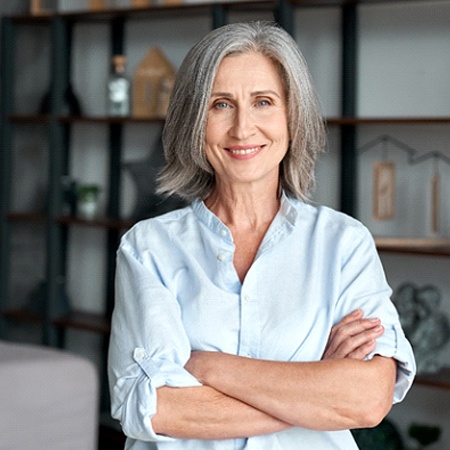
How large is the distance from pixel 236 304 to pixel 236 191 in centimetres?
23

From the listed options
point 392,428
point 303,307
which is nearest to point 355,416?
point 303,307

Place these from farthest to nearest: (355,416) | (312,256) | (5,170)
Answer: (5,170), (312,256), (355,416)

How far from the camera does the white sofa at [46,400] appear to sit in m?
3.22

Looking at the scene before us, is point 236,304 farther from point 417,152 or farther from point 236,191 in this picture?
point 417,152

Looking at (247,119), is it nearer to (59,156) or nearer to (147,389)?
(147,389)

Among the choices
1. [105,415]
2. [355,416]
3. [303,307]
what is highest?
[303,307]

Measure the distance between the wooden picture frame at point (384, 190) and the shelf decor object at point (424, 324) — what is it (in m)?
0.37

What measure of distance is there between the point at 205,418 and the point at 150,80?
301 cm

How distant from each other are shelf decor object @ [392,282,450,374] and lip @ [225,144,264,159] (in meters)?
2.03

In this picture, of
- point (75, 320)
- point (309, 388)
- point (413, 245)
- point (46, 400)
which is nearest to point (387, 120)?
point (413, 245)

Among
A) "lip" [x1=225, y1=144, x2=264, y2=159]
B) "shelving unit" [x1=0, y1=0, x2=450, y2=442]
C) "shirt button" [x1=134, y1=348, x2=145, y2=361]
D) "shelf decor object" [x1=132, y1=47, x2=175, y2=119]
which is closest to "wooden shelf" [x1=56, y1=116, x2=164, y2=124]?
"shelving unit" [x1=0, y1=0, x2=450, y2=442]

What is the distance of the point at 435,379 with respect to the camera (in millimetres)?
3617

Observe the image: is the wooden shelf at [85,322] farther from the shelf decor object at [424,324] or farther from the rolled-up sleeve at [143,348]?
the rolled-up sleeve at [143,348]

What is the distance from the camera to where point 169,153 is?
6.20ft
